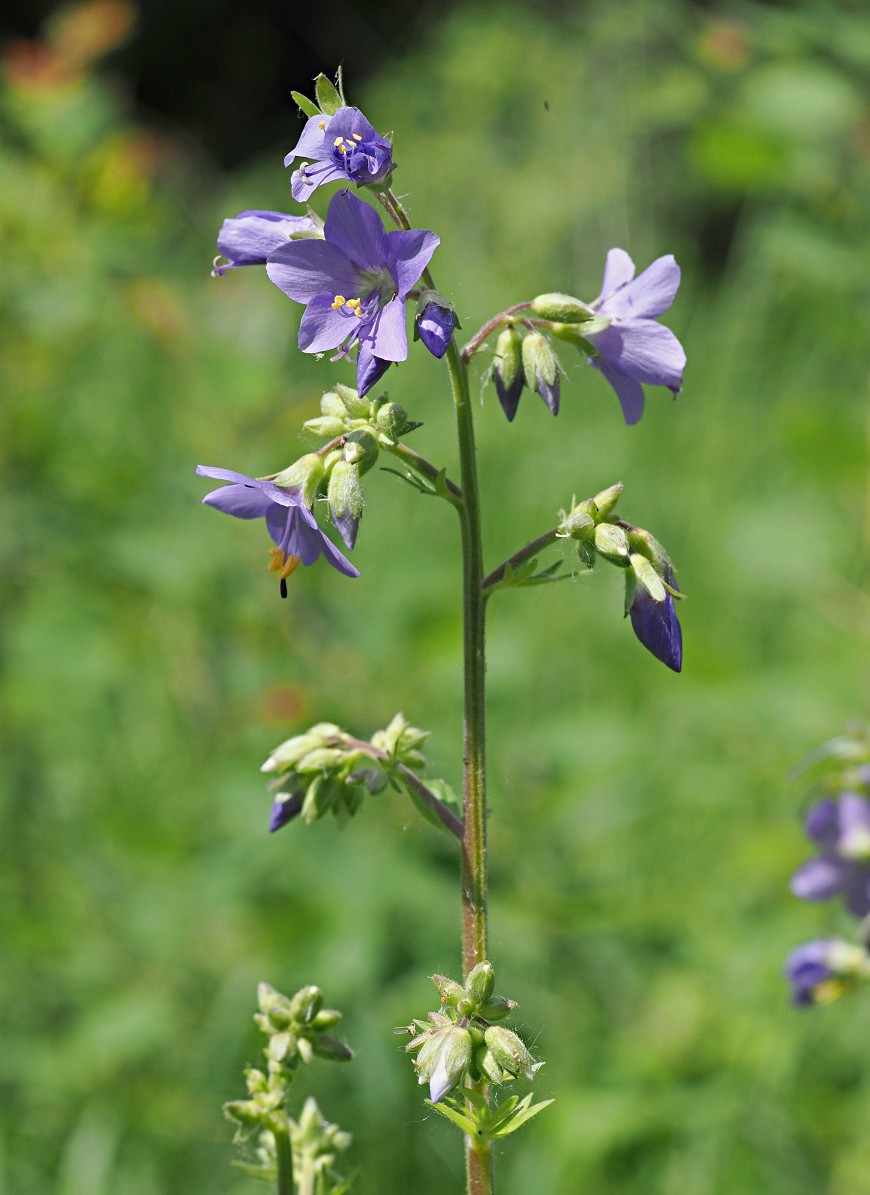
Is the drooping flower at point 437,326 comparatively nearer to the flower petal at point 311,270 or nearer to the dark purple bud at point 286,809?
the flower petal at point 311,270

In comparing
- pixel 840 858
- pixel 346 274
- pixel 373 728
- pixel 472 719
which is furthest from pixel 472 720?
pixel 373 728

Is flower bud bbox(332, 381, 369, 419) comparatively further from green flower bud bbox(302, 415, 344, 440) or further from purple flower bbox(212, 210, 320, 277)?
purple flower bbox(212, 210, 320, 277)

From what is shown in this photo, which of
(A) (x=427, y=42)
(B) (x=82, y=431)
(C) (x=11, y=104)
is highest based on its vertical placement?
(A) (x=427, y=42)

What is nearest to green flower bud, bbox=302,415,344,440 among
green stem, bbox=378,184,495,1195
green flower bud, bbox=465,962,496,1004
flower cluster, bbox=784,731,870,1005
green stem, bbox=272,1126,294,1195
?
green stem, bbox=378,184,495,1195

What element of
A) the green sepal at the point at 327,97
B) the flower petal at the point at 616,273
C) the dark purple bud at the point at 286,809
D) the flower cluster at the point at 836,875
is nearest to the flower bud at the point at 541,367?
the flower petal at the point at 616,273

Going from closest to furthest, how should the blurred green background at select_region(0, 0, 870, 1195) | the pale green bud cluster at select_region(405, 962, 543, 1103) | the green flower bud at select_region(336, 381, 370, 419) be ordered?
the pale green bud cluster at select_region(405, 962, 543, 1103) → the green flower bud at select_region(336, 381, 370, 419) → the blurred green background at select_region(0, 0, 870, 1195)

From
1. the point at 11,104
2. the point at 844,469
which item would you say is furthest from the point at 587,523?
the point at 11,104

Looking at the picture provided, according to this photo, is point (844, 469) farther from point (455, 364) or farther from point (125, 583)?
point (455, 364)
